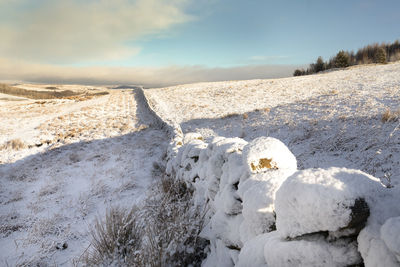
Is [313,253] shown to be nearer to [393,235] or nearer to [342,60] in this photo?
[393,235]

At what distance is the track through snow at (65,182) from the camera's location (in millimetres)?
3375

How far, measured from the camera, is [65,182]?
5.88 meters

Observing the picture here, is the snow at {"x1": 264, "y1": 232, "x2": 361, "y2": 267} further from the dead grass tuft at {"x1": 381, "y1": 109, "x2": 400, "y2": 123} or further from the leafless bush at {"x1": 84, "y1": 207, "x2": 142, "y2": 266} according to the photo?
the dead grass tuft at {"x1": 381, "y1": 109, "x2": 400, "y2": 123}

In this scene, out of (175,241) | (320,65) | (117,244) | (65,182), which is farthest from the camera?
(320,65)

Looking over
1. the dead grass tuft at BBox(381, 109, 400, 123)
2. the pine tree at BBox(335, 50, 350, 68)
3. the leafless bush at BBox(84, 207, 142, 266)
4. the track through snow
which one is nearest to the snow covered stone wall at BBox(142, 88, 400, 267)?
the leafless bush at BBox(84, 207, 142, 266)

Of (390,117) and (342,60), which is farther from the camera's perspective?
(342,60)

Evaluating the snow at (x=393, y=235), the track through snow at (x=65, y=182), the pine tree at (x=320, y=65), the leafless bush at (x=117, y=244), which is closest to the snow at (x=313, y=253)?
the snow at (x=393, y=235)

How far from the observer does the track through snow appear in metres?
3.38

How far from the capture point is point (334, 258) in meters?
1.02

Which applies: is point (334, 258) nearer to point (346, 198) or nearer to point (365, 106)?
point (346, 198)

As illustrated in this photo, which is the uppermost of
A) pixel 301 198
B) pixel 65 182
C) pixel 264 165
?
pixel 301 198

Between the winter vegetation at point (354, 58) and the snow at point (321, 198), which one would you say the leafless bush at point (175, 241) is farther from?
the winter vegetation at point (354, 58)

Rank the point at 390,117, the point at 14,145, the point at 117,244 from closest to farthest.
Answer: the point at 117,244, the point at 390,117, the point at 14,145

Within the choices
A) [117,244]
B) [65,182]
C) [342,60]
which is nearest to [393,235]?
[117,244]
